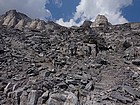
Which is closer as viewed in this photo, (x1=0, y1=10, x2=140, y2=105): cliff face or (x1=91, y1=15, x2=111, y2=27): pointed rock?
(x1=0, y1=10, x2=140, y2=105): cliff face

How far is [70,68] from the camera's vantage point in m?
17.5

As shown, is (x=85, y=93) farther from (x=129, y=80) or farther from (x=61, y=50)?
(x=61, y=50)

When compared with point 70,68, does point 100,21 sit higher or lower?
higher

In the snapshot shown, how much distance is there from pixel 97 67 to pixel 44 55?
4106 millimetres

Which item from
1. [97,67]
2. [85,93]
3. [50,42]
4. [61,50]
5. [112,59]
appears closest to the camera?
[85,93]

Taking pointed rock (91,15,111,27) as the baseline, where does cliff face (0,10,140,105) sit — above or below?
below

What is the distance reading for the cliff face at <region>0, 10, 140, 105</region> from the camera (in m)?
13.7

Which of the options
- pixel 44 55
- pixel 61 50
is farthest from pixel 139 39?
pixel 44 55

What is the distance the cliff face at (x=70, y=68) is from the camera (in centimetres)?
1366

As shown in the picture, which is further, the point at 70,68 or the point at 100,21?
the point at 100,21

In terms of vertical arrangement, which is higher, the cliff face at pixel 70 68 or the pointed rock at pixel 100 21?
the pointed rock at pixel 100 21

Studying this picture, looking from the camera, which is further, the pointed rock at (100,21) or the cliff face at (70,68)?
the pointed rock at (100,21)

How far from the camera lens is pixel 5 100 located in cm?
1368

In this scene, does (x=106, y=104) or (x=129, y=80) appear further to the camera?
(x=129, y=80)
